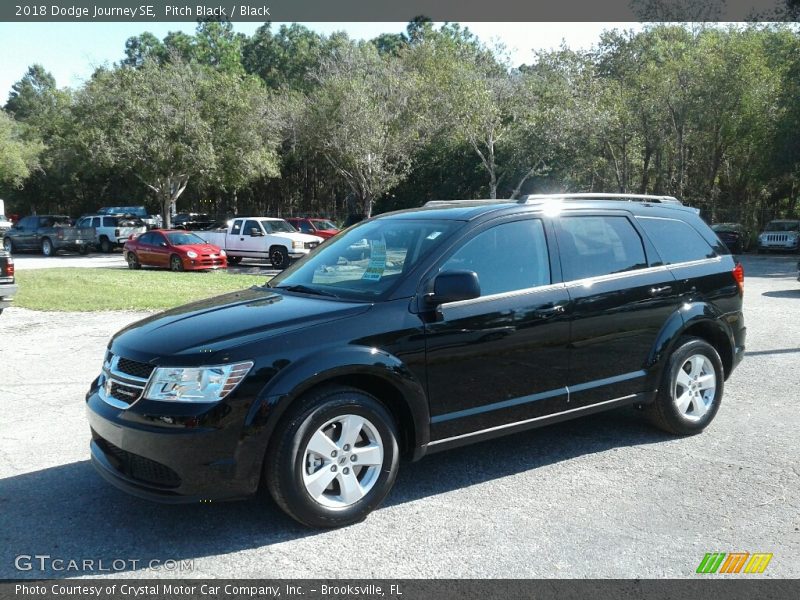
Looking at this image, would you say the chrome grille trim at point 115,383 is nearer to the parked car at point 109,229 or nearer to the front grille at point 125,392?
the front grille at point 125,392

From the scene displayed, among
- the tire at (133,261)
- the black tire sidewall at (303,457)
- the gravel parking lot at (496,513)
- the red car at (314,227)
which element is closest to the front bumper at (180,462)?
the black tire sidewall at (303,457)

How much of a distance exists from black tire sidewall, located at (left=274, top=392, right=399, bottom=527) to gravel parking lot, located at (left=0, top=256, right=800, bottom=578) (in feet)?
0.35

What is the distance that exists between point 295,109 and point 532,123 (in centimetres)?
1506

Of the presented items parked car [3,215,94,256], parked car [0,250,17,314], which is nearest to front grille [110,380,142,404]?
parked car [0,250,17,314]

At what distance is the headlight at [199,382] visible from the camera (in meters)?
3.81

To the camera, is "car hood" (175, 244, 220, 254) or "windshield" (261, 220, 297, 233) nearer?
"car hood" (175, 244, 220, 254)

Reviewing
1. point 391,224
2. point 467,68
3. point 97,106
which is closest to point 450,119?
point 467,68

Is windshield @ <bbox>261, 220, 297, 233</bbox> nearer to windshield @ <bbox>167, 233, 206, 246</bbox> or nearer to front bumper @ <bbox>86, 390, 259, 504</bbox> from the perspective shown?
windshield @ <bbox>167, 233, 206, 246</bbox>

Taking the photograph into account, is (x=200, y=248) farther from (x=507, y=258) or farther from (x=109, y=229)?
(x=507, y=258)

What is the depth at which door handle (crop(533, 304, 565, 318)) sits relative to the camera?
4840mm

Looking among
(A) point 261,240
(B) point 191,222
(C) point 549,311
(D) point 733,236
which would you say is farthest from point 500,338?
(B) point 191,222

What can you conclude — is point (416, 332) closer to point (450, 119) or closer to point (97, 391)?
point (97, 391)

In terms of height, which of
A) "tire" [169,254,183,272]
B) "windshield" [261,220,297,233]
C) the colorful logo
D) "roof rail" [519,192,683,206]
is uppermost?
"roof rail" [519,192,683,206]

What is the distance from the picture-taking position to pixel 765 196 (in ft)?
131
